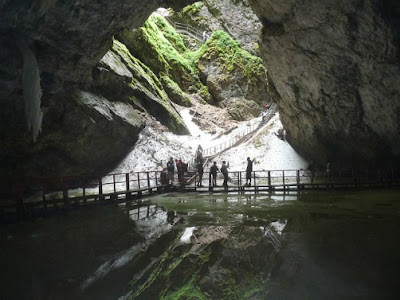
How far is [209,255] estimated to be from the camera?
6199 mm

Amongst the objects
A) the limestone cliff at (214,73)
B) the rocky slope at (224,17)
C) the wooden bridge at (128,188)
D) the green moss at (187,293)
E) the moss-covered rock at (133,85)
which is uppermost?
the rocky slope at (224,17)

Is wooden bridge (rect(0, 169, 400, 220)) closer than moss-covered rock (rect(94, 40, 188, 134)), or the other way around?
wooden bridge (rect(0, 169, 400, 220))

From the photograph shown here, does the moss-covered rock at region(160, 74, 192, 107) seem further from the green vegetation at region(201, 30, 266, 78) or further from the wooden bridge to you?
the wooden bridge

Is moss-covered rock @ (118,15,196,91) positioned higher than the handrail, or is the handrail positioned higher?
moss-covered rock @ (118,15,196,91)

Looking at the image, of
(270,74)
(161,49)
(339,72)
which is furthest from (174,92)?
(339,72)

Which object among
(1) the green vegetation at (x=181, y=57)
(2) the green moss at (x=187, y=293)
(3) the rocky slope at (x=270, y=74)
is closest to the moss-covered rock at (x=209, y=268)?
(2) the green moss at (x=187, y=293)

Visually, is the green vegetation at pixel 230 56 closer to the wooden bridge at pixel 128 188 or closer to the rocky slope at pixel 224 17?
the rocky slope at pixel 224 17

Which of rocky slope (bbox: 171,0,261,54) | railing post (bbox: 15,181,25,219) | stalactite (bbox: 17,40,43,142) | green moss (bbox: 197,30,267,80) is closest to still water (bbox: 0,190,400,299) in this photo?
railing post (bbox: 15,181,25,219)

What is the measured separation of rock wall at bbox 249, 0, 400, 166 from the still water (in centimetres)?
766

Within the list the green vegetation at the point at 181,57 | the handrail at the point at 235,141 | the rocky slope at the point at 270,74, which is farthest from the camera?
the green vegetation at the point at 181,57

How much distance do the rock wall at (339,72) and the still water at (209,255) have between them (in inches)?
302

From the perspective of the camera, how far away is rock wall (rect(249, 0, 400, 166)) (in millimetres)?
14391

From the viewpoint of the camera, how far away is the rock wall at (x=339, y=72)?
1439 centimetres

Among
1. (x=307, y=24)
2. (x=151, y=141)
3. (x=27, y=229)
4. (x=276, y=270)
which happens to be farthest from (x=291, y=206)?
(x=151, y=141)
